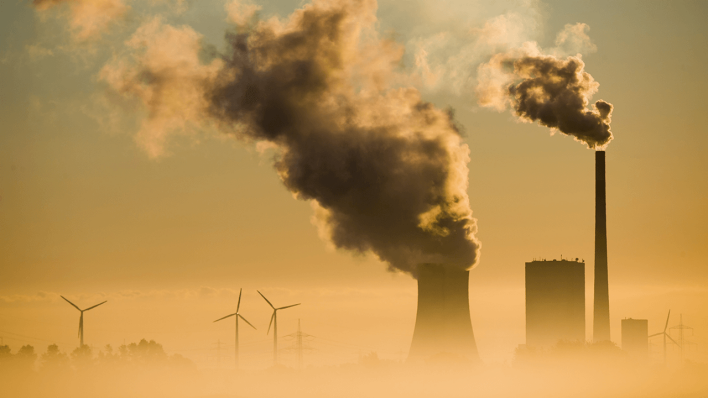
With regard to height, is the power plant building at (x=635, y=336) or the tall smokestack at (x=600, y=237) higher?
the tall smokestack at (x=600, y=237)

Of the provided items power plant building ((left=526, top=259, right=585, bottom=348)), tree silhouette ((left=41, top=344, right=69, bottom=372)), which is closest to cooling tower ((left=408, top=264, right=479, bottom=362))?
power plant building ((left=526, top=259, right=585, bottom=348))

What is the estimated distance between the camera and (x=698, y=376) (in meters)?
143

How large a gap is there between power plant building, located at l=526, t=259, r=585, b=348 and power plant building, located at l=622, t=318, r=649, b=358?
23.3 m

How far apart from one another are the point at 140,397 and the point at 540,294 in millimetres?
49866

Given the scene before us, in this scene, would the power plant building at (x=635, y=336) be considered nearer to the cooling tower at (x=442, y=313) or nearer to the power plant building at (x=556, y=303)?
the power plant building at (x=556, y=303)

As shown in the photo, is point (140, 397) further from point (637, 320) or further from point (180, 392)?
point (637, 320)

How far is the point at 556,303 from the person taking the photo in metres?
115

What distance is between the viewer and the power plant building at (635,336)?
136m

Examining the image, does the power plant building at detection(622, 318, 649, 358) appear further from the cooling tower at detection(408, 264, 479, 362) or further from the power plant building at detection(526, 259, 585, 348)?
the cooling tower at detection(408, 264, 479, 362)

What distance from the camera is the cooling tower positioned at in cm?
8975

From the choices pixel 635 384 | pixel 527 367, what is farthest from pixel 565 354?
pixel 635 384

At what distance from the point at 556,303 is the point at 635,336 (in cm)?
2784

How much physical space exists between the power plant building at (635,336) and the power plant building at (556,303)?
23.3m

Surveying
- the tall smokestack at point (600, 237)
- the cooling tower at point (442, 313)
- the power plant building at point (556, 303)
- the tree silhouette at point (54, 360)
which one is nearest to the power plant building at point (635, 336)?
the power plant building at point (556, 303)
